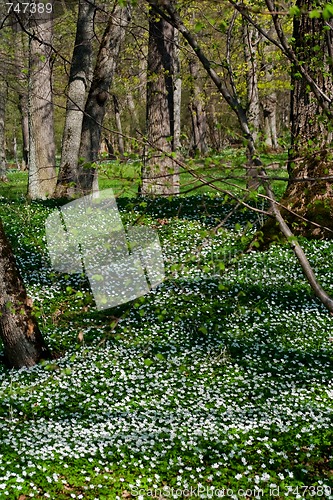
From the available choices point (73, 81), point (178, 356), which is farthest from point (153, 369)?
point (73, 81)

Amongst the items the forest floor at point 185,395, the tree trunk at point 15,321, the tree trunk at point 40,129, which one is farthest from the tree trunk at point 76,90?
the tree trunk at point 15,321

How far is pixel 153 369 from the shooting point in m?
7.77

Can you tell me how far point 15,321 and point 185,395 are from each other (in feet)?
7.92

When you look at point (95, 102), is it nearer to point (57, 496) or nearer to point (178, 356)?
point (178, 356)

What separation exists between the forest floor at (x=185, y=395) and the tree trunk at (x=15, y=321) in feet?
0.86

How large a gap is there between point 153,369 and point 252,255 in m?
4.44

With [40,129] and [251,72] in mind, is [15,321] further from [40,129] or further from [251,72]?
[40,129]

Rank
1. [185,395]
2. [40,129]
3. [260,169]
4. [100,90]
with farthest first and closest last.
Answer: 1. [40,129]
2. [100,90]
3. [185,395]
4. [260,169]

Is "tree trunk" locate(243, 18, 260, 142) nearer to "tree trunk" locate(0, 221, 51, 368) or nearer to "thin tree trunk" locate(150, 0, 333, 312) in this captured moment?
"thin tree trunk" locate(150, 0, 333, 312)

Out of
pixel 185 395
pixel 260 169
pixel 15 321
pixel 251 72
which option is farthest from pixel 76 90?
pixel 260 169

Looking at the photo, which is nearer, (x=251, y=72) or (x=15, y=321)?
(x=15, y=321)

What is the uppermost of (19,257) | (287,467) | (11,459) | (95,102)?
(95,102)

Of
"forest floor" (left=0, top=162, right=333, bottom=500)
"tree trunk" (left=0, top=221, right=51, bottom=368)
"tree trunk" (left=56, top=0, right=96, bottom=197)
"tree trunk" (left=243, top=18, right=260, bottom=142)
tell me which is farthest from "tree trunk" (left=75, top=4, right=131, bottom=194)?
"tree trunk" (left=0, top=221, right=51, bottom=368)

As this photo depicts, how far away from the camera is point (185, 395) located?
283 inches
